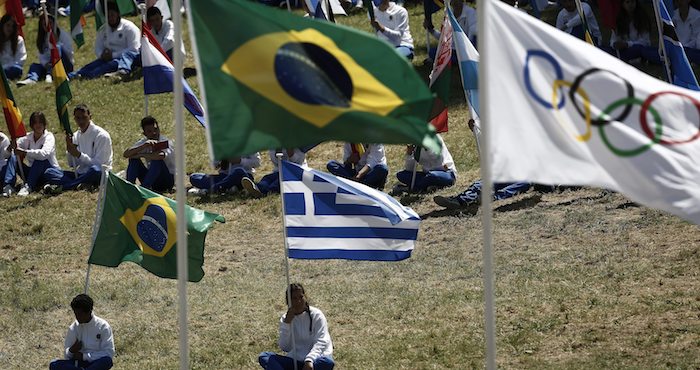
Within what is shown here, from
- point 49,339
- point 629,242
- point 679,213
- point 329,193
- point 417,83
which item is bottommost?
point 49,339

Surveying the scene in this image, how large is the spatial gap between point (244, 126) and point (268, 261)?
317 inches

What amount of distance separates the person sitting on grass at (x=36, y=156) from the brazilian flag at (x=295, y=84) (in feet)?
37.3

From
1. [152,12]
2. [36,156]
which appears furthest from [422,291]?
[152,12]

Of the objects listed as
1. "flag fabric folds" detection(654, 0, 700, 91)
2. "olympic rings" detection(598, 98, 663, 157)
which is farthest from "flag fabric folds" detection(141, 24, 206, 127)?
"olympic rings" detection(598, 98, 663, 157)

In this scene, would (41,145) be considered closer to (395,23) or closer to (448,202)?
(448,202)

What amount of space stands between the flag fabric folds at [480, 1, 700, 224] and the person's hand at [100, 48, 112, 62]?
16.3 m

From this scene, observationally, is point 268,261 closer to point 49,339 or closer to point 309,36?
point 49,339

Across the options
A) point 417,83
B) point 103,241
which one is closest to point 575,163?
point 417,83

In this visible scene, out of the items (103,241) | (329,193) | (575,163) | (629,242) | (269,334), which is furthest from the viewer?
(629,242)

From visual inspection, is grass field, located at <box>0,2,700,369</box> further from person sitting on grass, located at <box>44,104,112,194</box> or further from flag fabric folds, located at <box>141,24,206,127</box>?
flag fabric folds, located at <box>141,24,206,127</box>

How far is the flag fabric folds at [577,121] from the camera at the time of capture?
31.4 ft

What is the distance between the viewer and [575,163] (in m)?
9.59

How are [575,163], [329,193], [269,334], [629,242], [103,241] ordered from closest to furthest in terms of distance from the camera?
[575,163] → [329,193] → [103,241] → [269,334] → [629,242]

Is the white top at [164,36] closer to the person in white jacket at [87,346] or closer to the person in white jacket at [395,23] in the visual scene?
the person in white jacket at [395,23]
